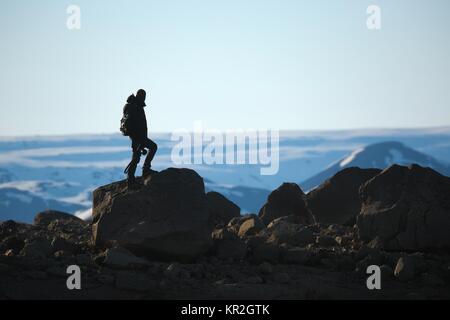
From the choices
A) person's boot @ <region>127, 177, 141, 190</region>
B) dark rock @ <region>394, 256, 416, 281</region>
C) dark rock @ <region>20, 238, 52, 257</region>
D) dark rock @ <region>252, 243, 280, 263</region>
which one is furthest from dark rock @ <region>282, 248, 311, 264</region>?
dark rock @ <region>20, 238, 52, 257</region>

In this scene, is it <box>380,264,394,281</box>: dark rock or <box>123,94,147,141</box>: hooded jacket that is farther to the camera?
<box>123,94,147,141</box>: hooded jacket

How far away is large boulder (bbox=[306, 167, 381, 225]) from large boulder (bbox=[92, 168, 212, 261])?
9.87m

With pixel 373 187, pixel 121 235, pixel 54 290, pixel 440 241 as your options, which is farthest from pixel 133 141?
pixel 440 241

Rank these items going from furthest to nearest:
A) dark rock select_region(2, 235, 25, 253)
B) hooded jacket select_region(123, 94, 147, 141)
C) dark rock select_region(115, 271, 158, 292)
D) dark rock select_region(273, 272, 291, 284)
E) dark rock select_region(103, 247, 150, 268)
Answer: dark rock select_region(2, 235, 25, 253)
hooded jacket select_region(123, 94, 147, 141)
dark rock select_region(103, 247, 150, 268)
dark rock select_region(273, 272, 291, 284)
dark rock select_region(115, 271, 158, 292)

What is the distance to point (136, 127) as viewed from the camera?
28.9 m

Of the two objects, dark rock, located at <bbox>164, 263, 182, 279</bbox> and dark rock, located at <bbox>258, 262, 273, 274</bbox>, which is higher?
dark rock, located at <bbox>164, 263, 182, 279</bbox>

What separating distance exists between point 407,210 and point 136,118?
9594mm

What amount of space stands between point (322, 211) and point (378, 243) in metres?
7.34

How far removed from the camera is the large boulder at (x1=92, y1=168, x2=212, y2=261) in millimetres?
27531

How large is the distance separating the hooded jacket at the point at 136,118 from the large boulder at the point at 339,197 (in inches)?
435

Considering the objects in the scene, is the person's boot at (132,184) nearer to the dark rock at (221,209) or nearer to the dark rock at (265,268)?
the dark rock at (265,268)

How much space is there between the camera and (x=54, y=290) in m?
24.5

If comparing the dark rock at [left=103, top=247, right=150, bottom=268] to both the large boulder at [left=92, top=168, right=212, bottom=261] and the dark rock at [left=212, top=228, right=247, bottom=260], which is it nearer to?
the large boulder at [left=92, top=168, right=212, bottom=261]
